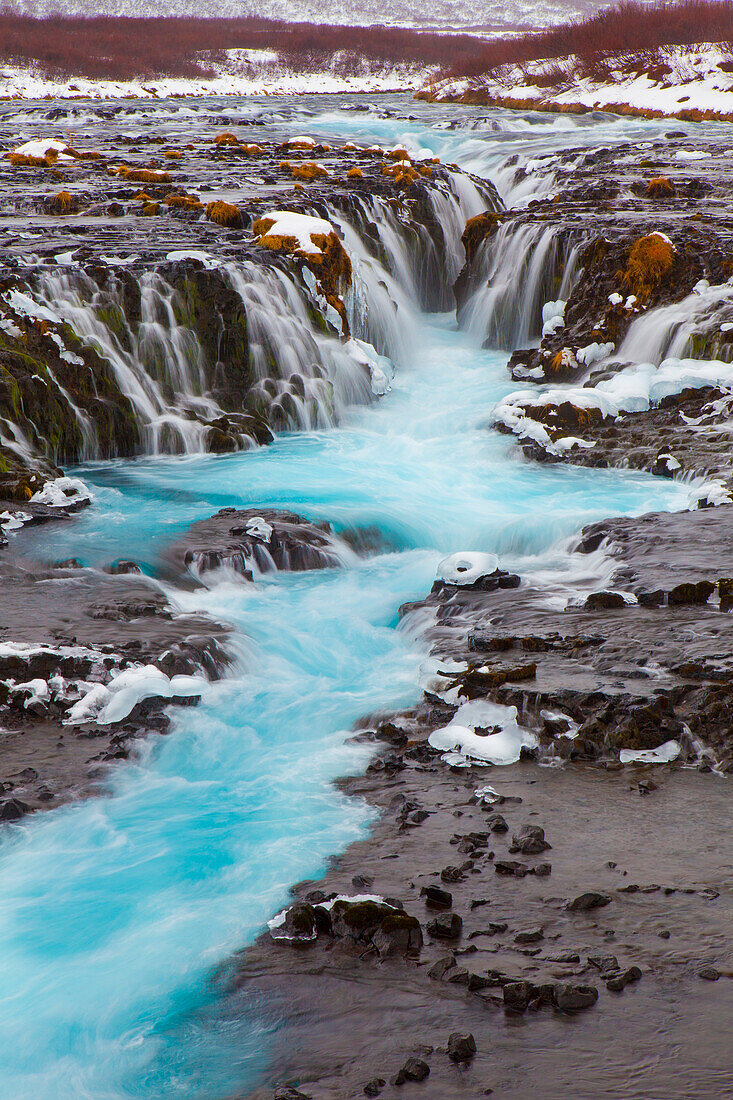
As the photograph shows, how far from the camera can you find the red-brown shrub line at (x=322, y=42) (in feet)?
147

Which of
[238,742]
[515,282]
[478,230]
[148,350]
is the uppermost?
[478,230]

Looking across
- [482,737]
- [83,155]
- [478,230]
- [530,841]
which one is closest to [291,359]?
[478,230]

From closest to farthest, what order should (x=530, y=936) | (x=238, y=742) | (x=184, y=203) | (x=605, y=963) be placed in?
(x=605, y=963) → (x=530, y=936) → (x=238, y=742) → (x=184, y=203)

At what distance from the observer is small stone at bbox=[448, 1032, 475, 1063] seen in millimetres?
3348

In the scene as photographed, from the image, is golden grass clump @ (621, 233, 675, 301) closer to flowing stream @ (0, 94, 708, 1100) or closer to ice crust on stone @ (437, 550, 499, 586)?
flowing stream @ (0, 94, 708, 1100)

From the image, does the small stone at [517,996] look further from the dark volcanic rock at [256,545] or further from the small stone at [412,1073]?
the dark volcanic rock at [256,545]

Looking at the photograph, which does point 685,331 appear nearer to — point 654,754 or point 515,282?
point 515,282

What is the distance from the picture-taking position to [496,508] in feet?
34.7

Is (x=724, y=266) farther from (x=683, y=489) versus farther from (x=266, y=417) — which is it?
(x=266, y=417)

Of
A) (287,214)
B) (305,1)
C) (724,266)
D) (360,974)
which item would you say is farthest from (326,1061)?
(305,1)

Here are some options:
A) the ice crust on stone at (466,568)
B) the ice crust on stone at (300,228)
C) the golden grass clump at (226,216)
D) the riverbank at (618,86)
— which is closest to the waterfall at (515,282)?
the ice crust on stone at (300,228)

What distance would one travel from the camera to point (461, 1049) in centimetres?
336

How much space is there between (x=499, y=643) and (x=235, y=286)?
329 inches

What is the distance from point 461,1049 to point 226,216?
1493cm
